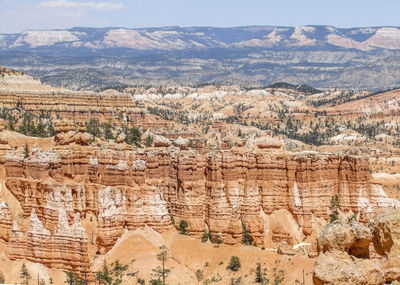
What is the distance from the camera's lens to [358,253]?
21.2 meters

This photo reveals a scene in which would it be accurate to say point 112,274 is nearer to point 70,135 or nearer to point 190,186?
point 190,186

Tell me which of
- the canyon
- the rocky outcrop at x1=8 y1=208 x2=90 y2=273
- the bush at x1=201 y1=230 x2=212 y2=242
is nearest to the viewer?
the rocky outcrop at x1=8 y1=208 x2=90 y2=273

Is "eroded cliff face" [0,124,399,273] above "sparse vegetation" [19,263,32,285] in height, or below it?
above

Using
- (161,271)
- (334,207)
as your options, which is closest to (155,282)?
(161,271)

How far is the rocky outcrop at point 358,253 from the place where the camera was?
18938 mm

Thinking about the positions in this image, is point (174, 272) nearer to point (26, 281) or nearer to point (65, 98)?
point (26, 281)

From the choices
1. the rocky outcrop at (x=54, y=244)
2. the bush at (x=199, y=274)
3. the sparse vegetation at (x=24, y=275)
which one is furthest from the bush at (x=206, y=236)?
the sparse vegetation at (x=24, y=275)

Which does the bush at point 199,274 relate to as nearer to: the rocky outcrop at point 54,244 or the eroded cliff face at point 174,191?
the eroded cliff face at point 174,191

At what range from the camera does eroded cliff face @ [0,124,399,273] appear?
2247 inches

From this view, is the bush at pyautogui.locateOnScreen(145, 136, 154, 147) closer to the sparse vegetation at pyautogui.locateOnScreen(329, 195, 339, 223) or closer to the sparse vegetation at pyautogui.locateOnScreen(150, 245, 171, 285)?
the sparse vegetation at pyautogui.locateOnScreen(329, 195, 339, 223)

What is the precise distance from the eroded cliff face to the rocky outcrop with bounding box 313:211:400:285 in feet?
123

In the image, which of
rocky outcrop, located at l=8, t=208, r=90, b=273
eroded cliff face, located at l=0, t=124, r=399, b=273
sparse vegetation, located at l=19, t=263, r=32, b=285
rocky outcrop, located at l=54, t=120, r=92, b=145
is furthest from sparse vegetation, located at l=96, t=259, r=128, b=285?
rocky outcrop, located at l=54, t=120, r=92, b=145

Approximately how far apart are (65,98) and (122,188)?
114288 mm

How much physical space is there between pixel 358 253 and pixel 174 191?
132 ft
